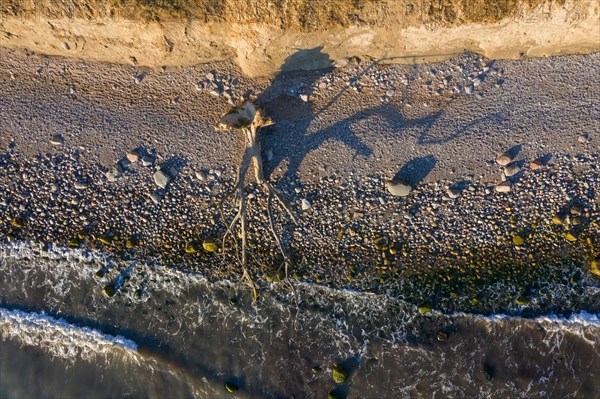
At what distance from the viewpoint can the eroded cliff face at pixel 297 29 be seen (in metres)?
11.1

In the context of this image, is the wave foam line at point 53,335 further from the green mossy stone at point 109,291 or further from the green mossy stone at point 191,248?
the green mossy stone at point 191,248

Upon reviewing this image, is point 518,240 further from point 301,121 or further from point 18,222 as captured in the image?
point 18,222

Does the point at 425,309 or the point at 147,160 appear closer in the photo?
the point at 425,309

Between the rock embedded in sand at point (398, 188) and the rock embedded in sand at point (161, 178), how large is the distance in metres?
6.74

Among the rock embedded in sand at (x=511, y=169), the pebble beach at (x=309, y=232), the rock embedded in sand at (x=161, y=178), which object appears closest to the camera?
the rock embedded in sand at (x=511, y=169)

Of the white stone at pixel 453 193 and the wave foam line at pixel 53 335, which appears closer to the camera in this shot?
the white stone at pixel 453 193

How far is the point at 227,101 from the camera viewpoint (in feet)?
40.3

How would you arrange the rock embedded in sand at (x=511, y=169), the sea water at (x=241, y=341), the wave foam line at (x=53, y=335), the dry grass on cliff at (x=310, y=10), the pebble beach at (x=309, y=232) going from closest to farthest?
the dry grass on cliff at (x=310, y=10)
the rock embedded in sand at (x=511, y=169)
the pebble beach at (x=309, y=232)
the sea water at (x=241, y=341)
the wave foam line at (x=53, y=335)

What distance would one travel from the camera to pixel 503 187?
1198 cm

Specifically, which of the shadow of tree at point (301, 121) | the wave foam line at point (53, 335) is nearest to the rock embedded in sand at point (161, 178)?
the shadow of tree at point (301, 121)

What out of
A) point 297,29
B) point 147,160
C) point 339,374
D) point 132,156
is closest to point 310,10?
point 297,29

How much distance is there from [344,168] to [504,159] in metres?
4.73

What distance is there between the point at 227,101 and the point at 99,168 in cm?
459

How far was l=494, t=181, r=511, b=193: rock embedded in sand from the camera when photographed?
12.0 meters
